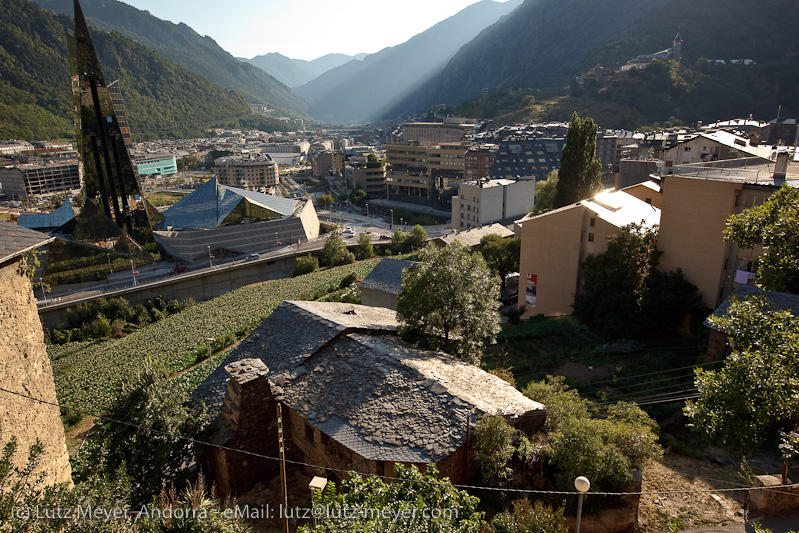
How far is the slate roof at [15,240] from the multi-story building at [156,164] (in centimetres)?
15910

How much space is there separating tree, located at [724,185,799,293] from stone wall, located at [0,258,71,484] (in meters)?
14.3

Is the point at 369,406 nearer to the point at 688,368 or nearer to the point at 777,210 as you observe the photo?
the point at 777,210

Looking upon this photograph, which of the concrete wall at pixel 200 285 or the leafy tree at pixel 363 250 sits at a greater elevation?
the leafy tree at pixel 363 250

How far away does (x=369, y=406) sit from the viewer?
41.0ft

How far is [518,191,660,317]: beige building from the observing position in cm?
2586

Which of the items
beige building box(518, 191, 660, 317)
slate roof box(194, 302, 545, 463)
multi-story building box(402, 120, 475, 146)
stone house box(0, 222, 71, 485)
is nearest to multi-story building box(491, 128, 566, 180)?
multi-story building box(402, 120, 475, 146)

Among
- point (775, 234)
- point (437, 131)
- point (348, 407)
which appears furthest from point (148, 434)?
point (437, 131)

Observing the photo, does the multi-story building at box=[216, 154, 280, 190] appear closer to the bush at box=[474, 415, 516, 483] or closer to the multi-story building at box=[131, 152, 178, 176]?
the multi-story building at box=[131, 152, 178, 176]

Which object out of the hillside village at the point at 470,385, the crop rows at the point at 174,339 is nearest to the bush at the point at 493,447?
the hillside village at the point at 470,385

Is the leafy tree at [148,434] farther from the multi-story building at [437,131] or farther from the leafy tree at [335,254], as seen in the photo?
the multi-story building at [437,131]

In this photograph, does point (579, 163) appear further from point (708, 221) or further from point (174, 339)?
point (174, 339)

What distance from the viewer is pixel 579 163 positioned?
39.4 metres

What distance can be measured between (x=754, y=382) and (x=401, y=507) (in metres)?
6.89

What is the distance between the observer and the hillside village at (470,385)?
8.86m
